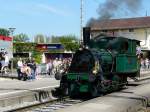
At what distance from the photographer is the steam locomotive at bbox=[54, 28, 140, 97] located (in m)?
18.3

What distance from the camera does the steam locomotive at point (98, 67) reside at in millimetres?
18266

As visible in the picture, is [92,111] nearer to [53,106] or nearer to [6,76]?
[53,106]

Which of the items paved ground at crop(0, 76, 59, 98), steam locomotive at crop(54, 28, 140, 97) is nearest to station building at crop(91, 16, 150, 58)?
paved ground at crop(0, 76, 59, 98)

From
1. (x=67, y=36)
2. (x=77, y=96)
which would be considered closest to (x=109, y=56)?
(x=77, y=96)

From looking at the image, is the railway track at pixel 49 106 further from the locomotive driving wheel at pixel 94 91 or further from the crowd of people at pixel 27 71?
the crowd of people at pixel 27 71

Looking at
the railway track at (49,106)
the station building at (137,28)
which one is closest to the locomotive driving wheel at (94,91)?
the railway track at (49,106)

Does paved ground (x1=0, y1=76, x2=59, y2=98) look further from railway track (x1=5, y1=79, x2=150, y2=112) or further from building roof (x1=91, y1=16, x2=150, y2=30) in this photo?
building roof (x1=91, y1=16, x2=150, y2=30)

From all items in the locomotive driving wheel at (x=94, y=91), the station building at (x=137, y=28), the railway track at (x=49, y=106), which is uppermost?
the station building at (x=137, y=28)

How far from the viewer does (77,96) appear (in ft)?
64.5

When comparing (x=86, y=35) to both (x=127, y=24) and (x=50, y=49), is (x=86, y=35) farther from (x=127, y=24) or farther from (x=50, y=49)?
(x=127, y=24)

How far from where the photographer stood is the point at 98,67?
18.4 metres

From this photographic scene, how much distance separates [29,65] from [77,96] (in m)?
9.50

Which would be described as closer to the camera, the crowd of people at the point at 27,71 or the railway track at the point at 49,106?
the railway track at the point at 49,106

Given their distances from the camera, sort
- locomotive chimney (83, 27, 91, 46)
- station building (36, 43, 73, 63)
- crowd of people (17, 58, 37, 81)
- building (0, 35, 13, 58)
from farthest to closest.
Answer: station building (36, 43, 73, 63) < building (0, 35, 13, 58) < crowd of people (17, 58, 37, 81) < locomotive chimney (83, 27, 91, 46)
